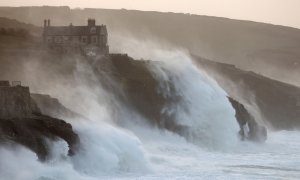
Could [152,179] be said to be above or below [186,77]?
below

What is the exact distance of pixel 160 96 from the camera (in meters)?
48.7

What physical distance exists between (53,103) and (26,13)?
97804 millimetres

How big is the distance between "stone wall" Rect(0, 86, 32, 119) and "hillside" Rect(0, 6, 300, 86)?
310 ft

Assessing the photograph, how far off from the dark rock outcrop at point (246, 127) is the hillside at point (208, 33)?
73.1 m

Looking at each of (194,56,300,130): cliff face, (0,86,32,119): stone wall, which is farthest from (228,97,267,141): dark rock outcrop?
(0,86,32,119): stone wall

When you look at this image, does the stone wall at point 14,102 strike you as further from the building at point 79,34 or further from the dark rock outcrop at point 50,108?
the building at point 79,34

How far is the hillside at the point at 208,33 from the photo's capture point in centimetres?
13188

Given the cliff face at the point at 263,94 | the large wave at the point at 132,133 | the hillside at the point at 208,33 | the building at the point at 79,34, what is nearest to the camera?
the large wave at the point at 132,133

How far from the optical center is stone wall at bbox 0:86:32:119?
3006cm

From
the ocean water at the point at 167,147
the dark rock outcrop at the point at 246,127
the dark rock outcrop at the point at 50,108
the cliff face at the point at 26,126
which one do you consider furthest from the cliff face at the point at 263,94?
the cliff face at the point at 26,126

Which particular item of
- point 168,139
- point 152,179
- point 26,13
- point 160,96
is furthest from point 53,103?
point 26,13

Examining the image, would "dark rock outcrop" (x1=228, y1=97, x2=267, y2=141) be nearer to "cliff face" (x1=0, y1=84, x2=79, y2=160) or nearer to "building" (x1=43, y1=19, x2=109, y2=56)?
"building" (x1=43, y1=19, x2=109, y2=56)

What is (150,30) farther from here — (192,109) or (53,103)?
(53,103)

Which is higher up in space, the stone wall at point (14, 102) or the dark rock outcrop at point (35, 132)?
the stone wall at point (14, 102)
